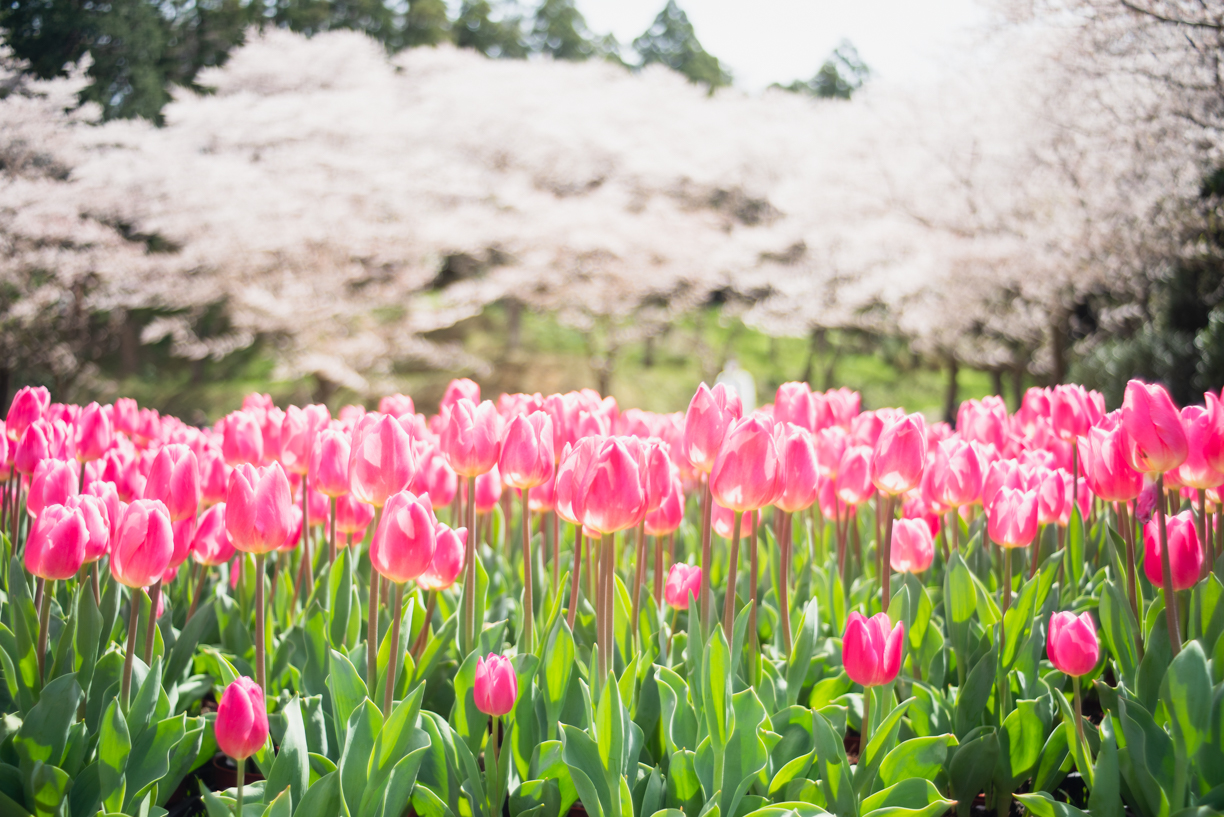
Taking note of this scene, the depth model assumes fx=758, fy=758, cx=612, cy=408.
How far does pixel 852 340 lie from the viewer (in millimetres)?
21250

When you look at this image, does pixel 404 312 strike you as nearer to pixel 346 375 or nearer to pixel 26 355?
pixel 346 375

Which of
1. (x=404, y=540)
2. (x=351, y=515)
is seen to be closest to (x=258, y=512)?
(x=404, y=540)

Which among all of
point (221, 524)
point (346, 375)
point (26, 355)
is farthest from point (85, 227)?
point (221, 524)

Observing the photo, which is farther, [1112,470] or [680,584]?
[680,584]

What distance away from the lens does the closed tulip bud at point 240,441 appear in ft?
6.24

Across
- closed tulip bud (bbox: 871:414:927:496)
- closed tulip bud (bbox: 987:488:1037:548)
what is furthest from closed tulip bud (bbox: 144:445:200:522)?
closed tulip bud (bbox: 987:488:1037:548)

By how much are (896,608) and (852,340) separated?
817 inches

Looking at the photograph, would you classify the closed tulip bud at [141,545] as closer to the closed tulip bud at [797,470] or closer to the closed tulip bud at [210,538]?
the closed tulip bud at [210,538]

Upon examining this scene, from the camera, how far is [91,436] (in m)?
2.04

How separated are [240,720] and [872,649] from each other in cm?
96

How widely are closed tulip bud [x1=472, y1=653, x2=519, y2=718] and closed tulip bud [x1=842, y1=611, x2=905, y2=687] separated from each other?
53 cm

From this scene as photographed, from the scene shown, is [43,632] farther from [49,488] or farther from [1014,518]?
[1014,518]

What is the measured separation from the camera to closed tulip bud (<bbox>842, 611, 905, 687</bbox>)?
46.7 inches

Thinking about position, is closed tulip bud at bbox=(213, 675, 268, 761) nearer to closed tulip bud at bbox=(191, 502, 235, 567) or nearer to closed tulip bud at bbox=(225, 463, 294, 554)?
closed tulip bud at bbox=(225, 463, 294, 554)
